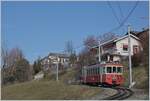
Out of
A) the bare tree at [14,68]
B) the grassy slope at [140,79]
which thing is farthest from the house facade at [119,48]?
the grassy slope at [140,79]

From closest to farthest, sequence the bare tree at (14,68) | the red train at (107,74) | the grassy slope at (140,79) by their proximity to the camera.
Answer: the grassy slope at (140,79), the red train at (107,74), the bare tree at (14,68)

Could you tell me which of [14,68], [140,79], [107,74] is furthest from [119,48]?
[107,74]

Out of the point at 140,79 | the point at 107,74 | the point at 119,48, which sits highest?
the point at 119,48

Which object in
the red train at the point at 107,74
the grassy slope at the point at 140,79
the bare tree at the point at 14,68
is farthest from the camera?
the bare tree at the point at 14,68

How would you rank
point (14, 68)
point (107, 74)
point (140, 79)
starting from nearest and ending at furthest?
point (107, 74), point (140, 79), point (14, 68)

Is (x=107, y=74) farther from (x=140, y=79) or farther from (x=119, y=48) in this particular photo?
(x=119, y=48)

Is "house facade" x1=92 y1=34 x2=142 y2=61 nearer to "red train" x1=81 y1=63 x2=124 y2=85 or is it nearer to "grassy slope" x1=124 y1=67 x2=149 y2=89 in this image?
"grassy slope" x1=124 y1=67 x2=149 y2=89

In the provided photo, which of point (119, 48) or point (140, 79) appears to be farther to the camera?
point (119, 48)

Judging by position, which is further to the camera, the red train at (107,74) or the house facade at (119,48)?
the house facade at (119,48)

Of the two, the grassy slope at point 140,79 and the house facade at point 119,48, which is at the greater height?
the house facade at point 119,48

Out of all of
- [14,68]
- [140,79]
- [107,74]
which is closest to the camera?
[107,74]

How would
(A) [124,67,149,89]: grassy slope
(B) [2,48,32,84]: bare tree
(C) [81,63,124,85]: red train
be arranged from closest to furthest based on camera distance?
(A) [124,67,149,89]: grassy slope
(C) [81,63,124,85]: red train
(B) [2,48,32,84]: bare tree

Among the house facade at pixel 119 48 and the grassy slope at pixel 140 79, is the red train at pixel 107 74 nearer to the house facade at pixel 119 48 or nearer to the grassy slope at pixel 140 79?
the grassy slope at pixel 140 79

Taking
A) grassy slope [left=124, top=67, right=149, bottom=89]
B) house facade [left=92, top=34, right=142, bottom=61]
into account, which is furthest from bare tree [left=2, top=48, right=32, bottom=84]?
grassy slope [left=124, top=67, right=149, bottom=89]
